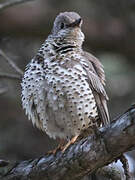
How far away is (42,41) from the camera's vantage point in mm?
9289

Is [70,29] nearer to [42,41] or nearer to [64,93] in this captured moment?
[64,93]

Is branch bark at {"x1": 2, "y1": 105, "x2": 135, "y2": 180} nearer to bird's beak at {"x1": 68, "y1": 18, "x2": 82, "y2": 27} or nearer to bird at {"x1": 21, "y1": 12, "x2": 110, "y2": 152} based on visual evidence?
bird at {"x1": 21, "y1": 12, "x2": 110, "y2": 152}

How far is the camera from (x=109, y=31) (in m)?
9.20

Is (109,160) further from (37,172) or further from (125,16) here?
(125,16)

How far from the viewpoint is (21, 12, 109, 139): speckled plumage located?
5.70 meters

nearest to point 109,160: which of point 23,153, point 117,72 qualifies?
point 23,153

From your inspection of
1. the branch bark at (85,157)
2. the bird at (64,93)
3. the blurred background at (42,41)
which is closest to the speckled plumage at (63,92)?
the bird at (64,93)

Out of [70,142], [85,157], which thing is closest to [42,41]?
[70,142]

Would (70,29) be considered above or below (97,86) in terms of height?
above

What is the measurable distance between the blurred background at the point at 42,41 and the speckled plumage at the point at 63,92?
267 cm

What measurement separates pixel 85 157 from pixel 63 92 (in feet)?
4.28

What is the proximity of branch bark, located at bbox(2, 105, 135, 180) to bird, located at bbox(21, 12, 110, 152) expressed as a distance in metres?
0.55

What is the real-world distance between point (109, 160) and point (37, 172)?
3.41ft

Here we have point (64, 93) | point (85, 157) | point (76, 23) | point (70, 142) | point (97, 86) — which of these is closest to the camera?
point (85, 157)
